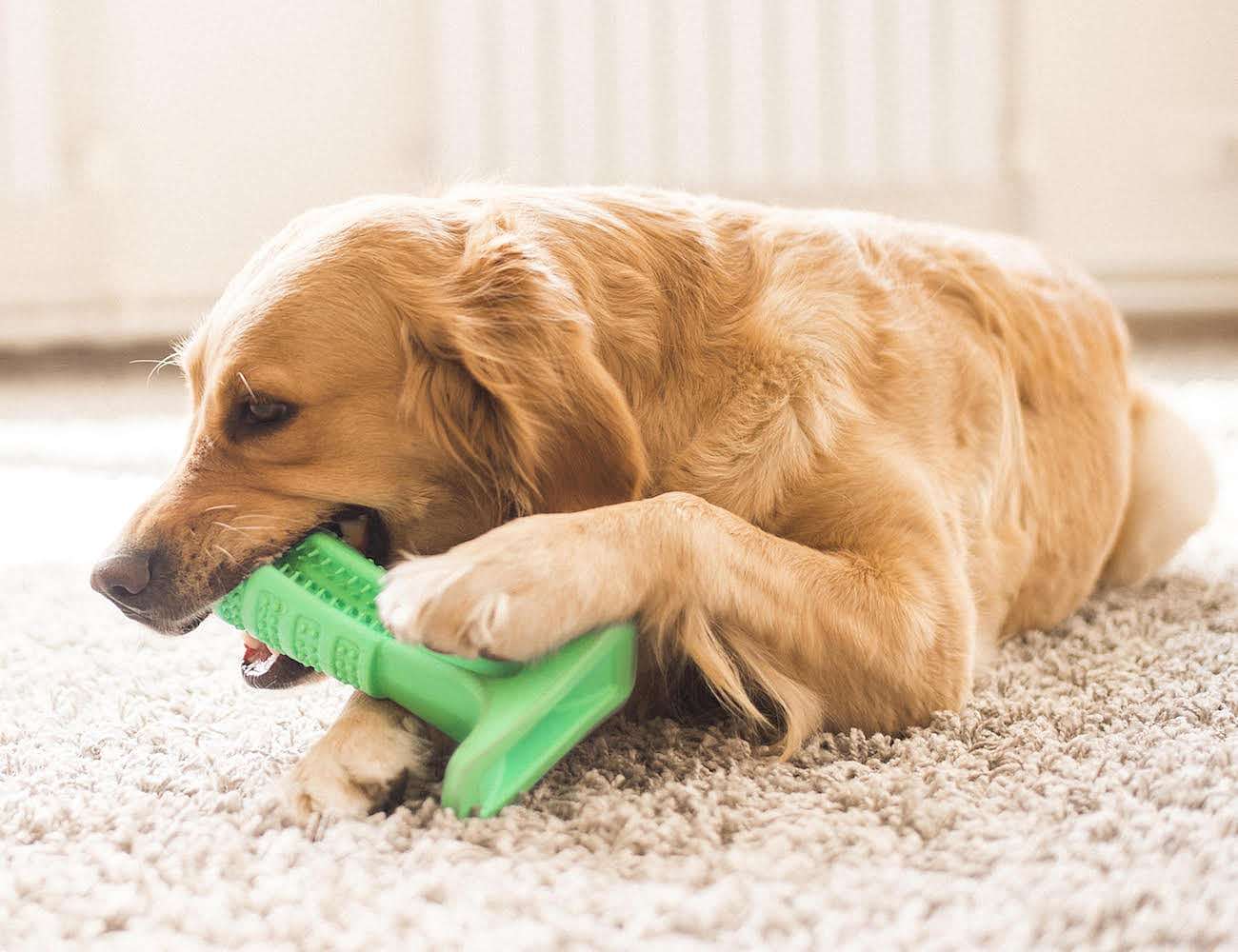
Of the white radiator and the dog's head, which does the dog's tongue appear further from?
the white radiator

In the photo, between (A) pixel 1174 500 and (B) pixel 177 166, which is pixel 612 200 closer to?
(A) pixel 1174 500

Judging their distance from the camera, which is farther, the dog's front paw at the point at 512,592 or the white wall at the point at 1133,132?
the white wall at the point at 1133,132

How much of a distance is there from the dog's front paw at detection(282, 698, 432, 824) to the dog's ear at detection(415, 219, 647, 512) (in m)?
0.28

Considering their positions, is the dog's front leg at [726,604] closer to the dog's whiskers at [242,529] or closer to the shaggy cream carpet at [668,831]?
the shaggy cream carpet at [668,831]

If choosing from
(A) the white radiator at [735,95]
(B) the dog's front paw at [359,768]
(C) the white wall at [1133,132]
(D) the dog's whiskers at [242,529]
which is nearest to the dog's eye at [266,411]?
(D) the dog's whiskers at [242,529]

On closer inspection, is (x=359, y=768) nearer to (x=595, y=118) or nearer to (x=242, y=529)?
(x=242, y=529)

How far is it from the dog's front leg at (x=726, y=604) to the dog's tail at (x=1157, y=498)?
72 cm

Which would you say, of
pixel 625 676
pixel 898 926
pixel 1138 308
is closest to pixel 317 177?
pixel 1138 308

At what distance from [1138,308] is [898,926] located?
4397 millimetres

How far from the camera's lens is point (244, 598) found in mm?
1328

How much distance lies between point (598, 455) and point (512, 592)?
278 mm

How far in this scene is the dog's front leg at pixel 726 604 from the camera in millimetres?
1149

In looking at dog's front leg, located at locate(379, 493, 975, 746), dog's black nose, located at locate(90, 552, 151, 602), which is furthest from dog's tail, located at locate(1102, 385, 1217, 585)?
dog's black nose, located at locate(90, 552, 151, 602)

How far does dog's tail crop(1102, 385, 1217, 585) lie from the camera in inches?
80.0
